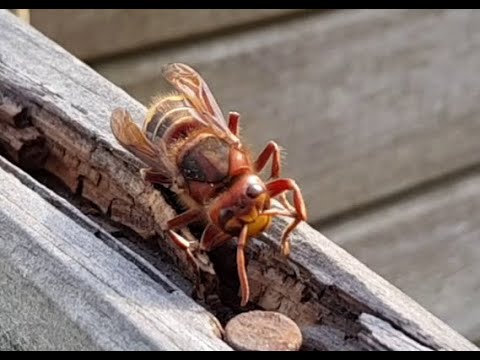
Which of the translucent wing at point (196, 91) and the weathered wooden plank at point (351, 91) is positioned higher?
the translucent wing at point (196, 91)

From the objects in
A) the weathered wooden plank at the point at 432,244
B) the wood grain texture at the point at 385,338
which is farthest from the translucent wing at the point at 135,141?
the weathered wooden plank at the point at 432,244

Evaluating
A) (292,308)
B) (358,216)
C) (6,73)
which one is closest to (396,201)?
(358,216)

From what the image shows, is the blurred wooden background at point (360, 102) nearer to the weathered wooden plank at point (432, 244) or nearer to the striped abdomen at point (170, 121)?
the weathered wooden plank at point (432, 244)

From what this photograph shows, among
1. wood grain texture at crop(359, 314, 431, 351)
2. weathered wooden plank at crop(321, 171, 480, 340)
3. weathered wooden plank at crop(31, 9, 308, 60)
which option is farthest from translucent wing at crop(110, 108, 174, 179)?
weathered wooden plank at crop(321, 171, 480, 340)

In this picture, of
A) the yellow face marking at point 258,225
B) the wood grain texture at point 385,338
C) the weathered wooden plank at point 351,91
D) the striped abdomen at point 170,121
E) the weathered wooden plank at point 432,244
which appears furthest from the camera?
the weathered wooden plank at point 432,244

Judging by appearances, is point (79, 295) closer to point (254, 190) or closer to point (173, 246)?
point (173, 246)

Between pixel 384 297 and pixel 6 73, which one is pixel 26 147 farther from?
pixel 384 297
